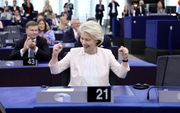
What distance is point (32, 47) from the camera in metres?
5.46

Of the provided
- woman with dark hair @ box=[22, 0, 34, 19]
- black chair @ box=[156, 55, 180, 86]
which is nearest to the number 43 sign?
black chair @ box=[156, 55, 180, 86]

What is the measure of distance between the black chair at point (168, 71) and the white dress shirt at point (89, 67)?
0.78 m

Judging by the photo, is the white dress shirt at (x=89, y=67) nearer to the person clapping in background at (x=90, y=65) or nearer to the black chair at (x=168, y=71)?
the person clapping in background at (x=90, y=65)

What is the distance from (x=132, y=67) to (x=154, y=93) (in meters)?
→ 2.37

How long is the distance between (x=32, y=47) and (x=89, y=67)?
6.97 ft

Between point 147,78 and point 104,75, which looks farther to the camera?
point 147,78

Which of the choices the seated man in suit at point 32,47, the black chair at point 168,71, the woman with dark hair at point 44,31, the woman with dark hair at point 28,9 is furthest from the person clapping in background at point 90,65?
the woman with dark hair at point 28,9

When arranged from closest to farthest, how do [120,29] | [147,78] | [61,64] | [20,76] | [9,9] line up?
[61,64] → [20,76] → [147,78] → [120,29] → [9,9]


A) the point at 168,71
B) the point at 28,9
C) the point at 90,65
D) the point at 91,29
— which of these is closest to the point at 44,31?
the point at 90,65

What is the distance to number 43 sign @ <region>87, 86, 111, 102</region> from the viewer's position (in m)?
2.52

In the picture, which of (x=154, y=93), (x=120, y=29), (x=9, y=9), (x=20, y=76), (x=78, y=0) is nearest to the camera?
(x=154, y=93)

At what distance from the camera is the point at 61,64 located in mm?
3469
